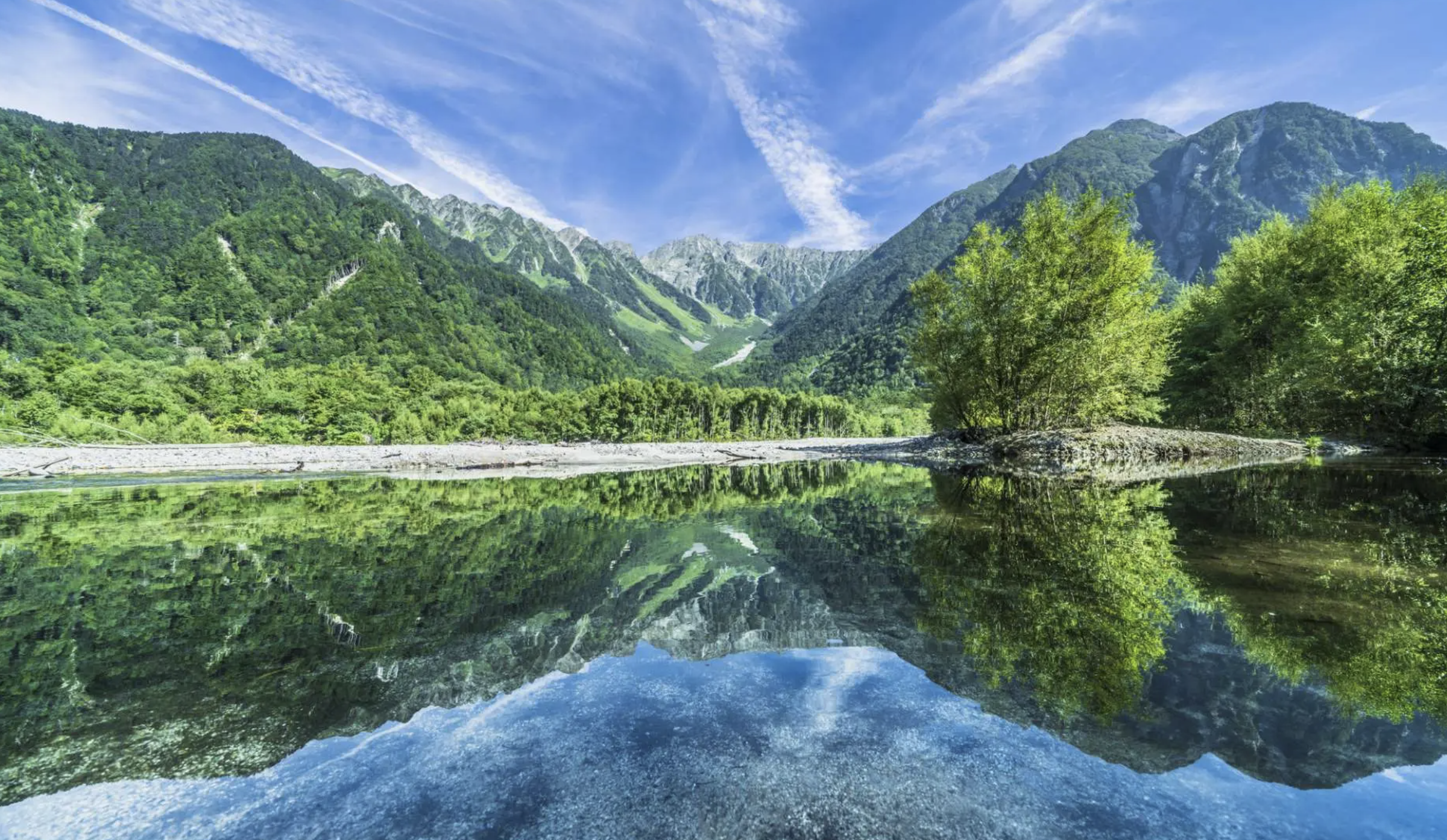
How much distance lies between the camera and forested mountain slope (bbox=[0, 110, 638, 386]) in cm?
12775

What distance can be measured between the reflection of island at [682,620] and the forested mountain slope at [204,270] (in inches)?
5821

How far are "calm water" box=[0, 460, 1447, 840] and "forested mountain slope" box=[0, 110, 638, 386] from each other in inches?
5948

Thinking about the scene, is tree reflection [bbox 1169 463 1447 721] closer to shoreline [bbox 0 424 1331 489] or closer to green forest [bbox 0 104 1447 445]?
shoreline [bbox 0 424 1331 489]

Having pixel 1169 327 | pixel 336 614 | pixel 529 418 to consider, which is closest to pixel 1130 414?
pixel 1169 327

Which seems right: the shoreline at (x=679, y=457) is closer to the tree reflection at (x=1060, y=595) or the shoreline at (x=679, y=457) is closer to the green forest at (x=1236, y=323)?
the green forest at (x=1236, y=323)

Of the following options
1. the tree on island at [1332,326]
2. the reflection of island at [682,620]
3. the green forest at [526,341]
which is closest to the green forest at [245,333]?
the green forest at [526,341]

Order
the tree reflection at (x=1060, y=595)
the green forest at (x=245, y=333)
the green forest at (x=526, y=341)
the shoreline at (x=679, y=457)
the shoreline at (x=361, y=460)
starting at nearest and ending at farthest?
the tree reflection at (x=1060, y=595) → the shoreline at (x=679, y=457) → the green forest at (x=526, y=341) → the shoreline at (x=361, y=460) → the green forest at (x=245, y=333)

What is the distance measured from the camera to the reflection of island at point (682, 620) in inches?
174

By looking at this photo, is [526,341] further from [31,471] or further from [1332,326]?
[1332,326]

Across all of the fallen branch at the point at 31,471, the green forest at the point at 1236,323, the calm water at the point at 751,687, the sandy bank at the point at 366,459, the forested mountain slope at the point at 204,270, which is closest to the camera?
the calm water at the point at 751,687

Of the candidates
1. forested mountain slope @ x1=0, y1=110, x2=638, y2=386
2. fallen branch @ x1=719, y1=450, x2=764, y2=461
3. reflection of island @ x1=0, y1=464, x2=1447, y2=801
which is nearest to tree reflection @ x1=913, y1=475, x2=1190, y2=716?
reflection of island @ x1=0, y1=464, x2=1447, y2=801

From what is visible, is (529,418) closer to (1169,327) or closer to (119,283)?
(1169,327)

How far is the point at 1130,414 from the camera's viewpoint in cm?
3447

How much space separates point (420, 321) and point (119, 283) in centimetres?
6827
